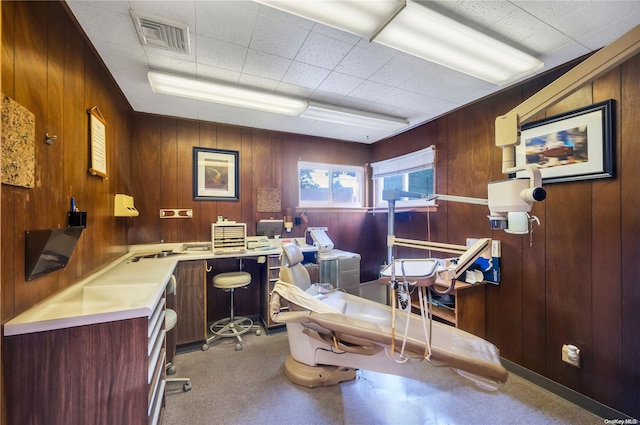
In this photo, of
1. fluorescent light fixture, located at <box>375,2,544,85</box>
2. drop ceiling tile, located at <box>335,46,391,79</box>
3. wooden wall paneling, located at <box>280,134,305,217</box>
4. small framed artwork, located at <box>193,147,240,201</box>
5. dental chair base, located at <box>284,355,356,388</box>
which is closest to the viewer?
fluorescent light fixture, located at <box>375,2,544,85</box>

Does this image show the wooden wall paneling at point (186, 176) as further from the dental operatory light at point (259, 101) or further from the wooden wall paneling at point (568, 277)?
the wooden wall paneling at point (568, 277)

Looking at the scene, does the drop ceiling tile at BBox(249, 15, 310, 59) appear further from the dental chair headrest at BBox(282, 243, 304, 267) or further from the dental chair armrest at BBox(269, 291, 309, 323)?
the dental chair armrest at BBox(269, 291, 309, 323)

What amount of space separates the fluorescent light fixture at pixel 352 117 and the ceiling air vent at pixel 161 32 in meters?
1.29

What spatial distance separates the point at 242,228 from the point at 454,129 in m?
2.78

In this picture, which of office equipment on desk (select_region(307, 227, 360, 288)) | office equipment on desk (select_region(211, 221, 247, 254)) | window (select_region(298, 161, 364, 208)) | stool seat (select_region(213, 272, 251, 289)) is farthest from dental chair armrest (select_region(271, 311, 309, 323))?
window (select_region(298, 161, 364, 208))

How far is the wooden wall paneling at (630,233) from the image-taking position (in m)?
1.73

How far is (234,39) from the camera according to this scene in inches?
72.1

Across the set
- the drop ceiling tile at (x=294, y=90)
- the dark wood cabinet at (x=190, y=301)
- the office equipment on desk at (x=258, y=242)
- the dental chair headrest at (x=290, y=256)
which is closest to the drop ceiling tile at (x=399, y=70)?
the drop ceiling tile at (x=294, y=90)

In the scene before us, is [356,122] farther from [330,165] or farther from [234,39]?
[234,39]

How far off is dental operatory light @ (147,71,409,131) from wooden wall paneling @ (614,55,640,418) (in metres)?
1.88

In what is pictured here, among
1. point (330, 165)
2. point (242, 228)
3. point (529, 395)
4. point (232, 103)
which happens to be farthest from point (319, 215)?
point (529, 395)

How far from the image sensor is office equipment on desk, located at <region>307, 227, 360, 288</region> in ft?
11.1

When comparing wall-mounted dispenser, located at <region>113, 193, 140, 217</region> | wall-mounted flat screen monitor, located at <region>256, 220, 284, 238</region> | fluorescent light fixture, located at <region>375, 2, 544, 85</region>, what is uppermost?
fluorescent light fixture, located at <region>375, 2, 544, 85</region>

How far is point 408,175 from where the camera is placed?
3.83 m
